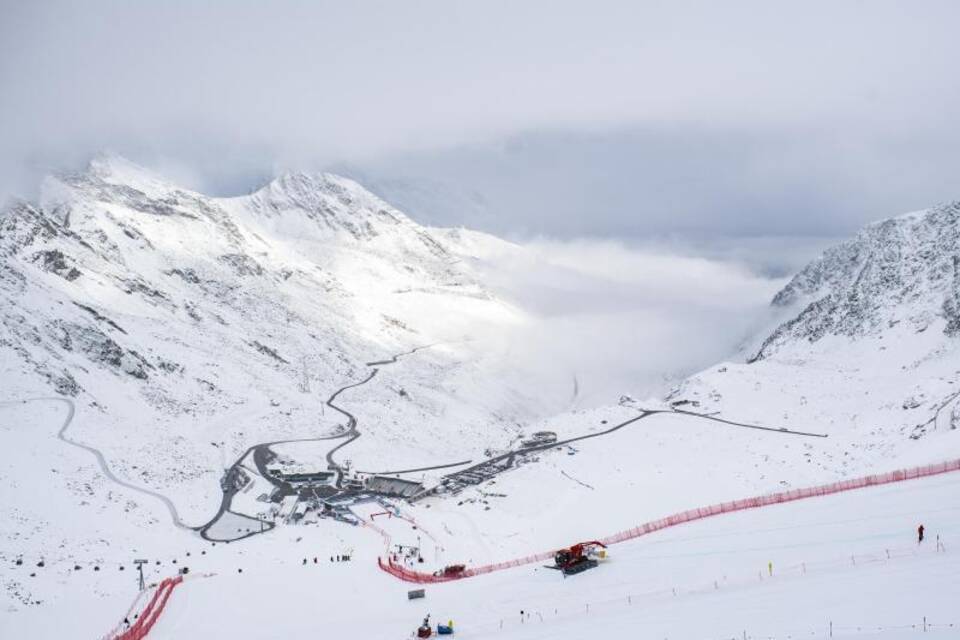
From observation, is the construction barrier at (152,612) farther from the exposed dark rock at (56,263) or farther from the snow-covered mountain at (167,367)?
the exposed dark rock at (56,263)

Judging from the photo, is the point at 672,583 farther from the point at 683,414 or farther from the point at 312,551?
the point at 683,414

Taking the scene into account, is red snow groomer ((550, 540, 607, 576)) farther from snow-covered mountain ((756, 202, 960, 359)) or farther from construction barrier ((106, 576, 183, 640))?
snow-covered mountain ((756, 202, 960, 359))

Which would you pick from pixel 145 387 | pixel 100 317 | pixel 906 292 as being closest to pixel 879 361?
pixel 906 292

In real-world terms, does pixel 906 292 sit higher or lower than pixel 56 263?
higher

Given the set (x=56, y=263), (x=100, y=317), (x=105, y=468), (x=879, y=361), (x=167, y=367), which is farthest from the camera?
(x=879, y=361)

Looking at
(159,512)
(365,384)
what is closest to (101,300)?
(365,384)


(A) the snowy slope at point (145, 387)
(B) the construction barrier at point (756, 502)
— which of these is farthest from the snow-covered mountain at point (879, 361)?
(A) the snowy slope at point (145, 387)

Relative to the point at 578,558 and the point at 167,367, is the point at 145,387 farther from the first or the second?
the point at 578,558
